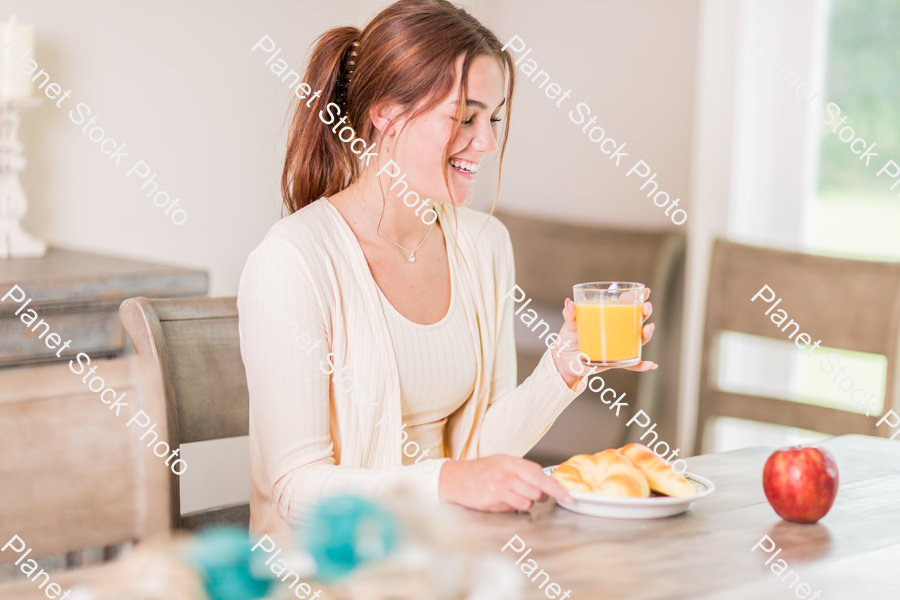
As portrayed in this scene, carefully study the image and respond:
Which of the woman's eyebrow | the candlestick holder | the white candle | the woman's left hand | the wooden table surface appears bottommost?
the wooden table surface

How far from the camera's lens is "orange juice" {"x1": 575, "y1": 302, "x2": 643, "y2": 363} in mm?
1215

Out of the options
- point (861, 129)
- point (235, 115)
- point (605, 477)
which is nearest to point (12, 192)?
point (235, 115)

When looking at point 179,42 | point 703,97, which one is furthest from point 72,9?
point 703,97

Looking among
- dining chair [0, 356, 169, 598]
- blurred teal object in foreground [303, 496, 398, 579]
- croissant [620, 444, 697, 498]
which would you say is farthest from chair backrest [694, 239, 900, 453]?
blurred teal object in foreground [303, 496, 398, 579]

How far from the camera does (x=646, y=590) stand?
2.62ft

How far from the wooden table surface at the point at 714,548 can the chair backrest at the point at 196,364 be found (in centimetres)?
52

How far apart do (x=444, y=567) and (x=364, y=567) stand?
5 centimetres

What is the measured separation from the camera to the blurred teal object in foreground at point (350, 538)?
0.55 metres

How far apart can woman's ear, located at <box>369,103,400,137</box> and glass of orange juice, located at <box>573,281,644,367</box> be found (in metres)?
0.42

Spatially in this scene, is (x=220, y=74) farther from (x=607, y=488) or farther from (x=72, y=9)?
(x=607, y=488)

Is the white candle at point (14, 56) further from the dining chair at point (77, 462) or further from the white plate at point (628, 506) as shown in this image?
the white plate at point (628, 506)

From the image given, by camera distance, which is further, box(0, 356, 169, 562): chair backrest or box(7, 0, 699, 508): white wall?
box(7, 0, 699, 508): white wall

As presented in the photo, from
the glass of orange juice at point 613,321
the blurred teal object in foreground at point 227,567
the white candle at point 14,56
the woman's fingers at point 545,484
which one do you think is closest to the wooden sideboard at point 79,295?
the white candle at point 14,56

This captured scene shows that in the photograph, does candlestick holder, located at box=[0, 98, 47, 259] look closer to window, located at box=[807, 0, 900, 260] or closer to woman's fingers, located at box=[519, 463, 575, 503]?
woman's fingers, located at box=[519, 463, 575, 503]
